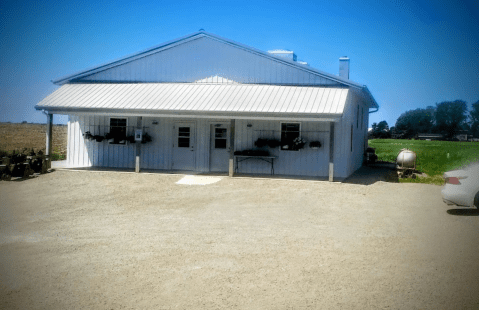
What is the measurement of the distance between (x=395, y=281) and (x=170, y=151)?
1396 centimetres

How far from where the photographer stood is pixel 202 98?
A: 675 inches

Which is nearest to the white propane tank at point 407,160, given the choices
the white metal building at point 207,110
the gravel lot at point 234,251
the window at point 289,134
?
the white metal building at point 207,110

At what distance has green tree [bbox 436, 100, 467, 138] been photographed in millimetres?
5820

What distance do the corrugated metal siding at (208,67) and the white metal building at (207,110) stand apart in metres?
0.04

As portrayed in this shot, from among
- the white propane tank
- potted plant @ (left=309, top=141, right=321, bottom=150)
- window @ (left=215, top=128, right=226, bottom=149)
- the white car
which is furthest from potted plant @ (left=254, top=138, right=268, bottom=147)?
the white car

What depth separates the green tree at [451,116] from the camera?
19.1 feet

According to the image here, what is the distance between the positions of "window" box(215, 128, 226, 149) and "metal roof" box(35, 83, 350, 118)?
57.4 inches

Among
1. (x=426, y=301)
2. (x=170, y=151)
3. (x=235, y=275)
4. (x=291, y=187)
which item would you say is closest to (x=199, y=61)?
(x=170, y=151)

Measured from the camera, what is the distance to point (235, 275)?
5.46 m

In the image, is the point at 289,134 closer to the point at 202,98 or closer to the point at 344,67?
the point at 202,98

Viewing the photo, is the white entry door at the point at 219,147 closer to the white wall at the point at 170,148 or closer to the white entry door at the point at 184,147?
the white wall at the point at 170,148

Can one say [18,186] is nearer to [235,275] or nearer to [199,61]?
[199,61]

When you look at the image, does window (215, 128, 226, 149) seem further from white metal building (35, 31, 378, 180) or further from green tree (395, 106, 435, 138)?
green tree (395, 106, 435, 138)

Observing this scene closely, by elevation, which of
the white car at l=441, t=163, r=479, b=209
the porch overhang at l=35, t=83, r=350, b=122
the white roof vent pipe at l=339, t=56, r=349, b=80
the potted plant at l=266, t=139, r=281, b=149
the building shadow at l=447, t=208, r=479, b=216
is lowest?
the building shadow at l=447, t=208, r=479, b=216
